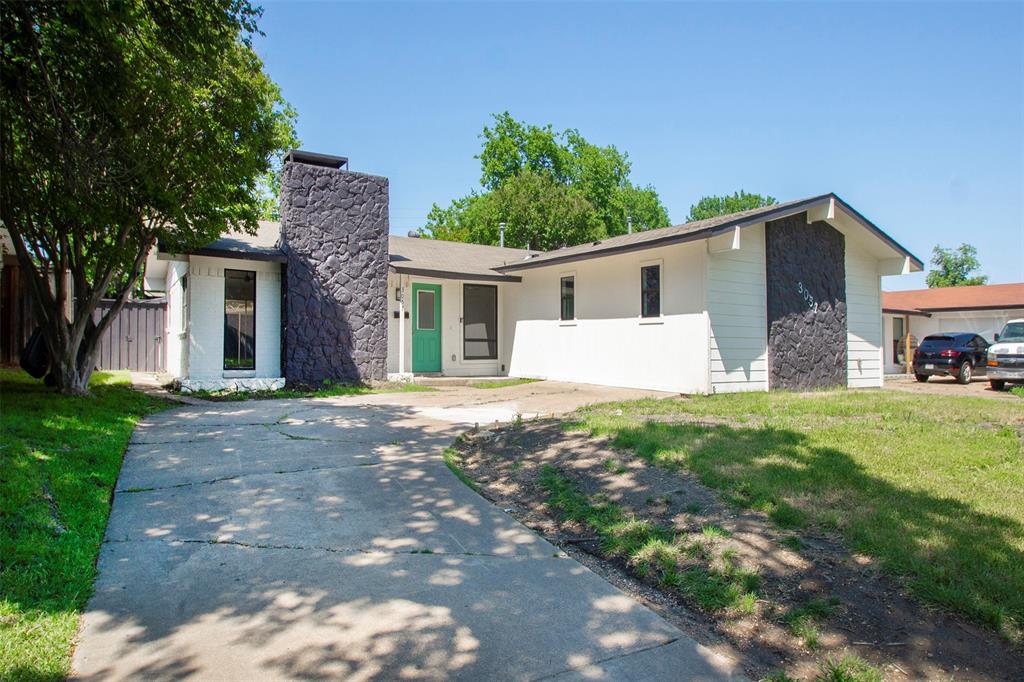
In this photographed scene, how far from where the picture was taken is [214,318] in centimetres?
1217

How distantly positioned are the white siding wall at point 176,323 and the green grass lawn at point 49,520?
535cm

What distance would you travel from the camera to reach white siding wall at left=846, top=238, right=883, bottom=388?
14.5m

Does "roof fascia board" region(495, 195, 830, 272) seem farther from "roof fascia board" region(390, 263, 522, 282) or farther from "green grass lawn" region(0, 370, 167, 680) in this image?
"green grass lawn" region(0, 370, 167, 680)

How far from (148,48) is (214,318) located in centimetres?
575

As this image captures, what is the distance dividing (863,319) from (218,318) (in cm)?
1508

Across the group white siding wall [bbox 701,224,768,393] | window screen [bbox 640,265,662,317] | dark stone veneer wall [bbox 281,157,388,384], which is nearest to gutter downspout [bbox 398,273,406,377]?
dark stone veneer wall [bbox 281,157,388,384]

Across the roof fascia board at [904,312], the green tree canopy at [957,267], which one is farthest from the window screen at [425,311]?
the green tree canopy at [957,267]

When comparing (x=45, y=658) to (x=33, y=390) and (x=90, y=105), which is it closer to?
(x=90, y=105)

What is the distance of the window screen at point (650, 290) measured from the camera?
41.7ft

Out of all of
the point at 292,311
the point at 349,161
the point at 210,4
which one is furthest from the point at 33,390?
the point at 349,161

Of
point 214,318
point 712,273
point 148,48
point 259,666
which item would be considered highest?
point 148,48

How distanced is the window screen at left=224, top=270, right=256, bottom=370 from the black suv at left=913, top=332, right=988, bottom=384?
19.3 meters

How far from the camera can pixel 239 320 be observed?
12.5 meters

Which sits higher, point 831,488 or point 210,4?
point 210,4
